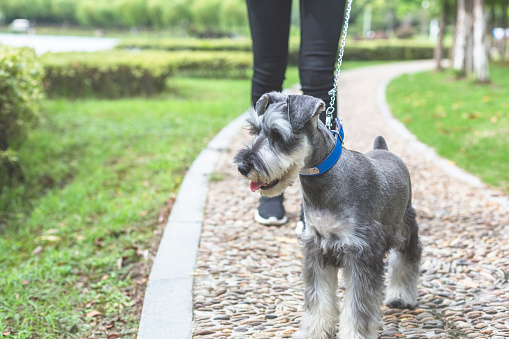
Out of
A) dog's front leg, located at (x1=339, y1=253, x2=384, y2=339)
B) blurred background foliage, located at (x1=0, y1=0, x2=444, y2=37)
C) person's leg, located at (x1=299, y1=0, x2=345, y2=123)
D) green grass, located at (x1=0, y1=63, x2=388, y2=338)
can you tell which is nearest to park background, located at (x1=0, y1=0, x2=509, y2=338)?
green grass, located at (x1=0, y1=63, x2=388, y2=338)

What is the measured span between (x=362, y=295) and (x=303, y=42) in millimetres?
1752

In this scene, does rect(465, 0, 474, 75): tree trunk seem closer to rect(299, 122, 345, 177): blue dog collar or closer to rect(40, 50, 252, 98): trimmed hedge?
rect(40, 50, 252, 98): trimmed hedge

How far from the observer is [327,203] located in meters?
2.36

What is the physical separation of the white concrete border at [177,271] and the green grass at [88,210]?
19 centimetres

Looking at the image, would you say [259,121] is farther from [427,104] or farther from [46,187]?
[427,104]

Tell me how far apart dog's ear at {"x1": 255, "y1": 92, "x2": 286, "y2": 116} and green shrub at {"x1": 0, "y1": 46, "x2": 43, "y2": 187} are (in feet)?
12.4

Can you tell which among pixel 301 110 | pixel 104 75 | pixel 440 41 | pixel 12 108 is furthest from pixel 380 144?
pixel 440 41

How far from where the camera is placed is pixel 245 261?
140 inches

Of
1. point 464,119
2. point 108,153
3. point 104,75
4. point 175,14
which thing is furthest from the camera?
point 175,14

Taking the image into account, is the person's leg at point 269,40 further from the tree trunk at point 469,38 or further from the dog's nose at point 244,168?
the tree trunk at point 469,38

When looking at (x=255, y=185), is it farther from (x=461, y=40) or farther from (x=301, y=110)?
(x=461, y=40)

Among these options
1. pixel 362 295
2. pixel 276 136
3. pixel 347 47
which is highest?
pixel 276 136

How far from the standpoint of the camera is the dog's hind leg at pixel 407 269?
9.40 ft

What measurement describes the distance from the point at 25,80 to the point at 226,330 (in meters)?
4.65
